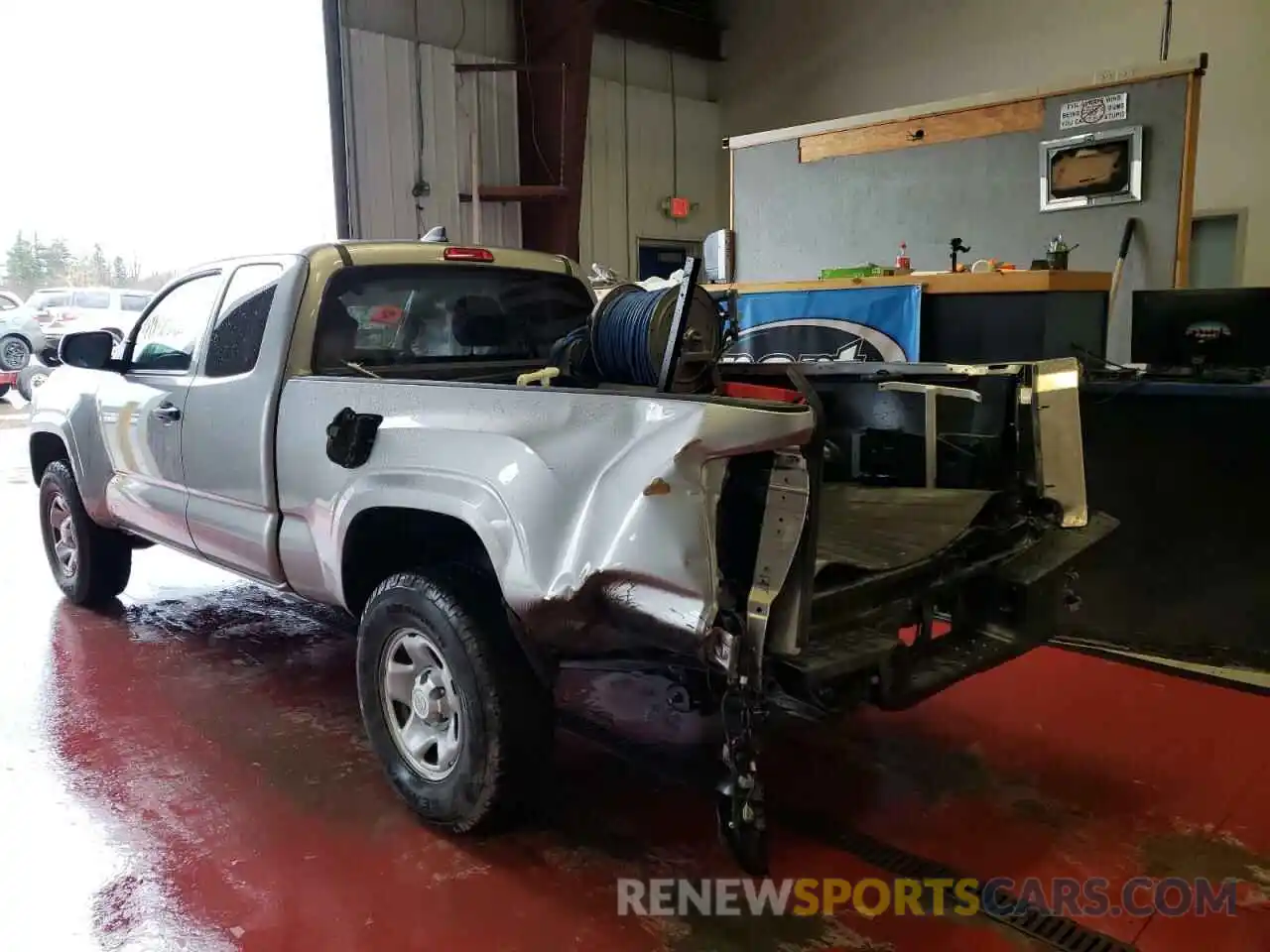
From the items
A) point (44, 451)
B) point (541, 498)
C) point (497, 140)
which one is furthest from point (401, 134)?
point (541, 498)

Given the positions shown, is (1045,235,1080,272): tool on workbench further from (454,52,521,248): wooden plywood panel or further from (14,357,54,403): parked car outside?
(14,357,54,403): parked car outside

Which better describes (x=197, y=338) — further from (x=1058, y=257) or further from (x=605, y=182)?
(x=605, y=182)

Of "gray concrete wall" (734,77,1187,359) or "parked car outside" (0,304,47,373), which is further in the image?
"parked car outside" (0,304,47,373)

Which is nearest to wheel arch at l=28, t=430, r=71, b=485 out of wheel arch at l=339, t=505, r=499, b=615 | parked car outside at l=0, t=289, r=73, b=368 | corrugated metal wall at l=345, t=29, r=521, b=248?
wheel arch at l=339, t=505, r=499, b=615

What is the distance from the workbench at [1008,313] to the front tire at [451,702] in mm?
4250

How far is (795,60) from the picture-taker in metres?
11.9

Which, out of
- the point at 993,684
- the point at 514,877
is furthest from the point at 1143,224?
the point at 514,877

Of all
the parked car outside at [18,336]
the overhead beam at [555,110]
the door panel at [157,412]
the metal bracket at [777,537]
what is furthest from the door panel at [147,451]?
the parked car outside at [18,336]

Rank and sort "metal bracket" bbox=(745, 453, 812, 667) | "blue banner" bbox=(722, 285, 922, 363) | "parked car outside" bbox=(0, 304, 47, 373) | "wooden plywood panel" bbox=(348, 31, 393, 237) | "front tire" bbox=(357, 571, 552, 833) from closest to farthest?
"metal bracket" bbox=(745, 453, 812, 667) → "front tire" bbox=(357, 571, 552, 833) → "blue banner" bbox=(722, 285, 922, 363) → "wooden plywood panel" bbox=(348, 31, 393, 237) → "parked car outside" bbox=(0, 304, 47, 373)

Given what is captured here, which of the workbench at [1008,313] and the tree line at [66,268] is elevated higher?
the tree line at [66,268]

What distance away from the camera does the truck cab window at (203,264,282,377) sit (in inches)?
123

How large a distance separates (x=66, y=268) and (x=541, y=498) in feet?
33.7

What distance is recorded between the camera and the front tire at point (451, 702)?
2.33 meters

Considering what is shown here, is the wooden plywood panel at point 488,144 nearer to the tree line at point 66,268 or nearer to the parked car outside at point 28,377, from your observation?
the tree line at point 66,268
